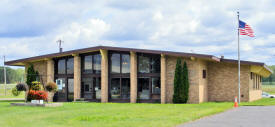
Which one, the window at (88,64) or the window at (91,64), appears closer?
the window at (91,64)

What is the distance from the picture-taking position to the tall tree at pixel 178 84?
28831 mm

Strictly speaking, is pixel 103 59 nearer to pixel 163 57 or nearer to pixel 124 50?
pixel 124 50

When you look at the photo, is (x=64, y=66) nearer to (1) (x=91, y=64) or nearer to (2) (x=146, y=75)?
(1) (x=91, y=64)

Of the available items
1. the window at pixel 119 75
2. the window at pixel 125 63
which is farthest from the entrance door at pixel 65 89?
the window at pixel 125 63

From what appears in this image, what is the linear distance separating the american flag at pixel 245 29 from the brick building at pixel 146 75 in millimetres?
2244

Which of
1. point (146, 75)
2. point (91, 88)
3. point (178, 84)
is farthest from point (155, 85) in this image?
point (91, 88)

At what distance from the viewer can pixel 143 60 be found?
31141 millimetres

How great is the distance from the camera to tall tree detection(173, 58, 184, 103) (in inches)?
1135

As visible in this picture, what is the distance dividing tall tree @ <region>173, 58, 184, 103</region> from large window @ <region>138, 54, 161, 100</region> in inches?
73.4

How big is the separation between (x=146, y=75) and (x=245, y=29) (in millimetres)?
8645

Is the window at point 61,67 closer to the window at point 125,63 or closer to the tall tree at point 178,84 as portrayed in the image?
the window at point 125,63

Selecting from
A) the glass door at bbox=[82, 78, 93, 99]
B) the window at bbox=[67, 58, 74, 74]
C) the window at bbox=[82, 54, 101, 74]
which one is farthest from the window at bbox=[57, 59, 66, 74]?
the glass door at bbox=[82, 78, 93, 99]

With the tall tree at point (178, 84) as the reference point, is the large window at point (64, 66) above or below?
above

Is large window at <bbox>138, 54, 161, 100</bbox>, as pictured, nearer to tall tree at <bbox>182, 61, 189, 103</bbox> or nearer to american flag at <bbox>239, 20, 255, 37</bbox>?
tall tree at <bbox>182, 61, 189, 103</bbox>
